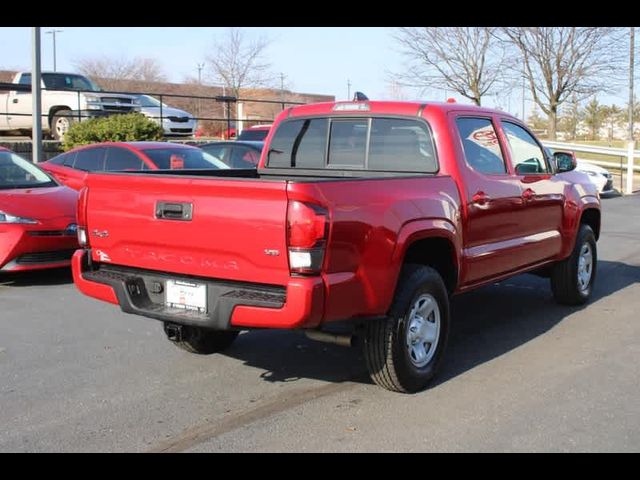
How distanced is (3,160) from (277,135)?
4546 millimetres

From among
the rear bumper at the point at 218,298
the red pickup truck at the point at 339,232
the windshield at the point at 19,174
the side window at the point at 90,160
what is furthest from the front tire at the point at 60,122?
the rear bumper at the point at 218,298

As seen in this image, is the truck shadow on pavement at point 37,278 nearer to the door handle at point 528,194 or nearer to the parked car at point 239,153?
the parked car at point 239,153

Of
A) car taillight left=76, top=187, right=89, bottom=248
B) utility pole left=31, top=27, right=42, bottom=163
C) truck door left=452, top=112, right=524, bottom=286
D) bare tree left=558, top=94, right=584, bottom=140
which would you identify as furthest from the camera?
bare tree left=558, top=94, right=584, bottom=140

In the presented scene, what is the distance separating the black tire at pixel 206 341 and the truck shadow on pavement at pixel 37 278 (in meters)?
3.23

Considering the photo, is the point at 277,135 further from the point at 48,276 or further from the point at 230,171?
the point at 48,276

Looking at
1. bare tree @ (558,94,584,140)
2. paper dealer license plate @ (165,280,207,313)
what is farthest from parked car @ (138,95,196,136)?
bare tree @ (558,94,584,140)

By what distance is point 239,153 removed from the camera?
1330cm

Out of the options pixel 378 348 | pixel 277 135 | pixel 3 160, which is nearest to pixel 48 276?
pixel 3 160

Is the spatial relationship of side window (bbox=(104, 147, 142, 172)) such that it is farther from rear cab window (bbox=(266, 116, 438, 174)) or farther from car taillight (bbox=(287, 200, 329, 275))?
car taillight (bbox=(287, 200, 329, 275))

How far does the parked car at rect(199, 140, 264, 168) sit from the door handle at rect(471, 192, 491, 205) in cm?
787

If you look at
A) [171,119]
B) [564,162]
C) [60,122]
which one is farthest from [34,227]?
[171,119]

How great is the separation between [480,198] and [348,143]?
1.10m

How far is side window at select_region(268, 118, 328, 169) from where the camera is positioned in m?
5.94

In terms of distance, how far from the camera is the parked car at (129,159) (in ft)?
35.2
